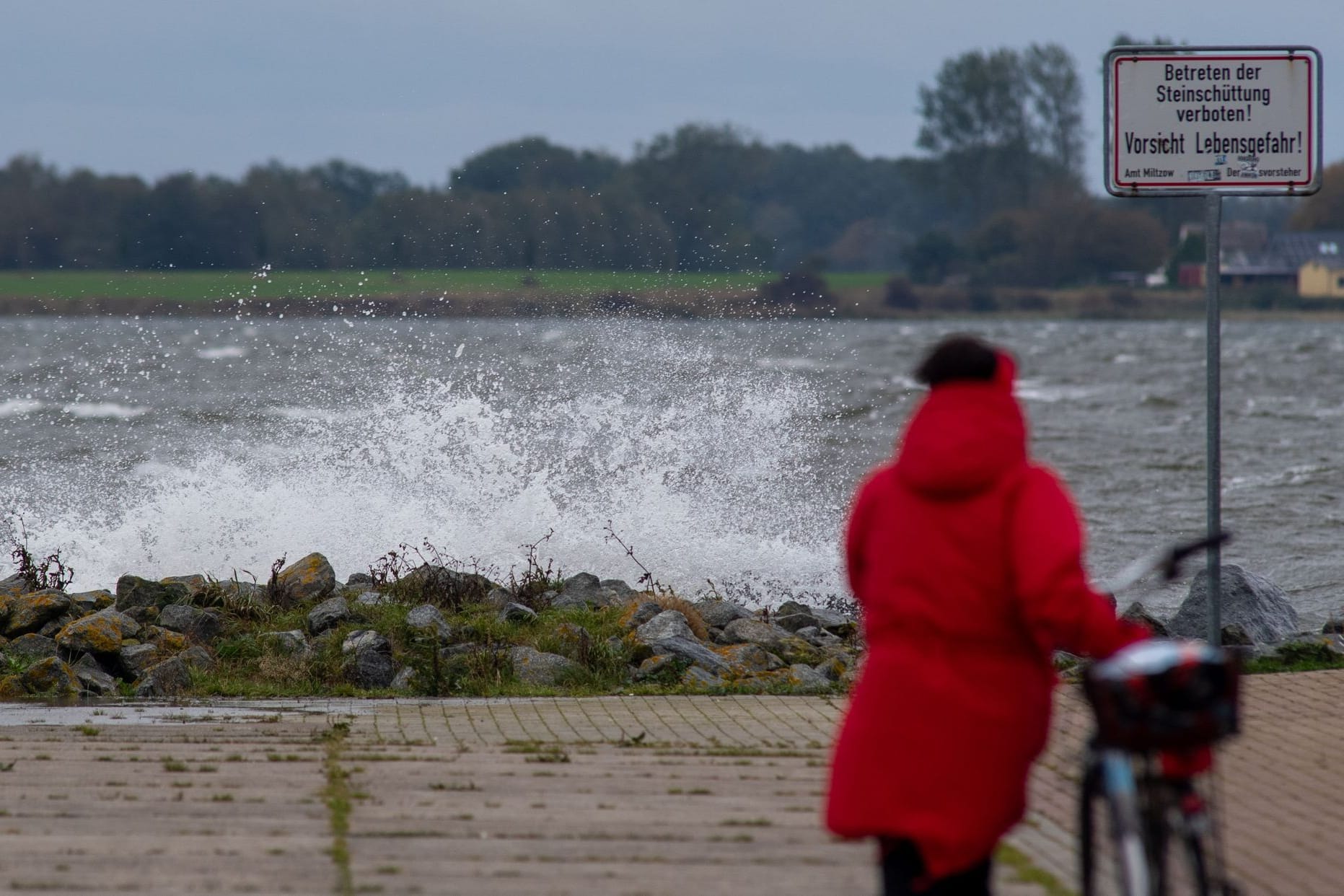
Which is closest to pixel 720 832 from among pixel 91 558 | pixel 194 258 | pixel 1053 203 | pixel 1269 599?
pixel 1269 599

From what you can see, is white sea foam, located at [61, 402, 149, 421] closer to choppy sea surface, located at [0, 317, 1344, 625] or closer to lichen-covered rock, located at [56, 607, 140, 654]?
choppy sea surface, located at [0, 317, 1344, 625]

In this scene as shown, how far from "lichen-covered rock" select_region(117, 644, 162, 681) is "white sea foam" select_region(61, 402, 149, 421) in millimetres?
23318

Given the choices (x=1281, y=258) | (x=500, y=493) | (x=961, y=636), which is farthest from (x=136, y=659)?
(x=1281, y=258)

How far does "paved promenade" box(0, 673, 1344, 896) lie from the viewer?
16.2ft

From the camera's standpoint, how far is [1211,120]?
7.44m

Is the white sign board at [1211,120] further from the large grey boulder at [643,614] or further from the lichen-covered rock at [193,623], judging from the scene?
the lichen-covered rock at [193,623]

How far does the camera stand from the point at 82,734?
733 cm

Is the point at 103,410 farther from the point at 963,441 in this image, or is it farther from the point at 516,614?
the point at 963,441

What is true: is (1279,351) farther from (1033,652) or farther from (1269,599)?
(1033,652)

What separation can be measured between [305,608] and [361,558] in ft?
13.5

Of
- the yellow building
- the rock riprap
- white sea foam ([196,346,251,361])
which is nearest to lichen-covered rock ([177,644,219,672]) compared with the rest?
the rock riprap

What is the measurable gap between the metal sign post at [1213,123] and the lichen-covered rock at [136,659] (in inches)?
232

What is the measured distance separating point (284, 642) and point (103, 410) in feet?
87.5

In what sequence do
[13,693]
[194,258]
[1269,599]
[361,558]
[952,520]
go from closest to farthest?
[952,520]
[13,693]
[1269,599]
[361,558]
[194,258]
